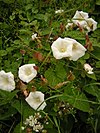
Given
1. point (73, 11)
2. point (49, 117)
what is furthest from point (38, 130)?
point (73, 11)

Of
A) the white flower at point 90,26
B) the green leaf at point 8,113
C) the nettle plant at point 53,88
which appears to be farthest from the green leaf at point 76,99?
the white flower at point 90,26

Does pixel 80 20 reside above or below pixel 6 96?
above

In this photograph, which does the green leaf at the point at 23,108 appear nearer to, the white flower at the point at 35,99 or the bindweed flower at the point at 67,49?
the white flower at the point at 35,99

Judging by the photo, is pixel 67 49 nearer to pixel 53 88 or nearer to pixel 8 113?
pixel 53 88

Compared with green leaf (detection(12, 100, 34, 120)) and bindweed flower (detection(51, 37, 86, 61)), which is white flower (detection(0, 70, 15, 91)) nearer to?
green leaf (detection(12, 100, 34, 120))

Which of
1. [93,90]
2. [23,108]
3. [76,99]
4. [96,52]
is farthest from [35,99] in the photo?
[96,52]
